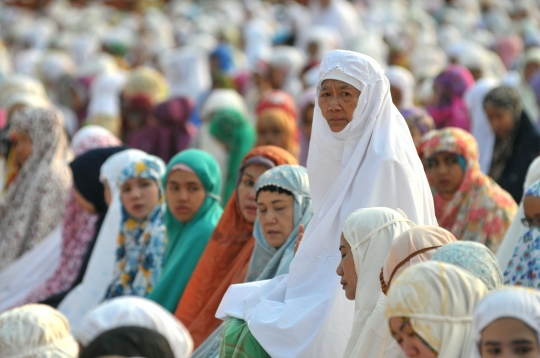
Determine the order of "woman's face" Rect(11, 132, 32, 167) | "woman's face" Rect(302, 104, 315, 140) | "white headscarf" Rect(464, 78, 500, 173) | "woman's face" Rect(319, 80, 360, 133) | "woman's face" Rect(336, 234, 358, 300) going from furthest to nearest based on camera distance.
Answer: "woman's face" Rect(302, 104, 315, 140) < "white headscarf" Rect(464, 78, 500, 173) < "woman's face" Rect(11, 132, 32, 167) < "woman's face" Rect(319, 80, 360, 133) < "woman's face" Rect(336, 234, 358, 300)

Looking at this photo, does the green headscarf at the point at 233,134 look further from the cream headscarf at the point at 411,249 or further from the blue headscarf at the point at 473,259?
the blue headscarf at the point at 473,259

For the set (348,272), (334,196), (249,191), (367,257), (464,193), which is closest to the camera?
(367,257)

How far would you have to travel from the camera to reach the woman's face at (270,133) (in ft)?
25.2

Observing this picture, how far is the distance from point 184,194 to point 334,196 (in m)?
1.74

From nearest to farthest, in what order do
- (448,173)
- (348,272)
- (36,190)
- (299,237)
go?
(348,272) < (299,237) < (448,173) < (36,190)

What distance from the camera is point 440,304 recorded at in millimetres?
2725

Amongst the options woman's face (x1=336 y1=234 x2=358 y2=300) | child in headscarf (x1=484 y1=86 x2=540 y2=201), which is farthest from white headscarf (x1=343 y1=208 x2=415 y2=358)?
child in headscarf (x1=484 y1=86 x2=540 y2=201)

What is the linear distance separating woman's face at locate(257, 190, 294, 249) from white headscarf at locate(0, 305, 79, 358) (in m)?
1.42

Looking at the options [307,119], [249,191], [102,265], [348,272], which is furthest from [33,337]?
[307,119]

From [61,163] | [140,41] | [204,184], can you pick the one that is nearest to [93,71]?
[140,41]

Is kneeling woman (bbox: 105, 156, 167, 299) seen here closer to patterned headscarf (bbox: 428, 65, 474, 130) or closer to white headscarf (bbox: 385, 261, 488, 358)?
white headscarf (bbox: 385, 261, 488, 358)

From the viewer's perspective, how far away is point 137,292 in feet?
18.7

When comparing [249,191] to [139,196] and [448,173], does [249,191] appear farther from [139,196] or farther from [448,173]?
[448,173]

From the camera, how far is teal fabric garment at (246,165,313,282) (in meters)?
4.54
